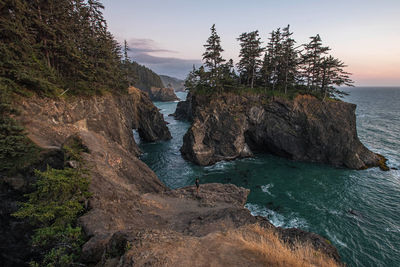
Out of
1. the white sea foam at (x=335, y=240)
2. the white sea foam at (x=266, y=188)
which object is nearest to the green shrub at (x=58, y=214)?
the white sea foam at (x=335, y=240)

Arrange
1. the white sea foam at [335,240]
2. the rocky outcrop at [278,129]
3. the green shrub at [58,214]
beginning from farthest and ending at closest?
1. the rocky outcrop at [278,129]
2. the white sea foam at [335,240]
3. the green shrub at [58,214]

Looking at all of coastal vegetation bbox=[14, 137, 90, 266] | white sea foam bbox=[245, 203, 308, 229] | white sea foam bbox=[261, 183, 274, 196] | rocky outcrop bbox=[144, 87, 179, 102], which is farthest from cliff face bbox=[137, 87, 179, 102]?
coastal vegetation bbox=[14, 137, 90, 266]

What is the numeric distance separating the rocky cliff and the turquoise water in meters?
8.95

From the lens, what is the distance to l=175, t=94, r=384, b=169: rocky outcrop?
3516cm

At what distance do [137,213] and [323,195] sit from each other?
86.9 feet

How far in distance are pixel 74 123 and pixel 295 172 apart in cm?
3686

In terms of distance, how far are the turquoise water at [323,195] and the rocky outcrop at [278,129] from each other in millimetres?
2535

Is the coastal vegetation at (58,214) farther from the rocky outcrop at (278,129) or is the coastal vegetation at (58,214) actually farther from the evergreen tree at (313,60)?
the evergreen tree at (313,60)

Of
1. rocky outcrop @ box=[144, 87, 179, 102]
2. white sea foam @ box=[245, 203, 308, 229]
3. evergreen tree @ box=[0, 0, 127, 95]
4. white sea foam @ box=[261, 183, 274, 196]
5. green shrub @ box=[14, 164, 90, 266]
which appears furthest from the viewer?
rocky outcrop @ box=[144, 87, 179, 102]

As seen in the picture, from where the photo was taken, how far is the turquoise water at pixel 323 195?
1736 cm

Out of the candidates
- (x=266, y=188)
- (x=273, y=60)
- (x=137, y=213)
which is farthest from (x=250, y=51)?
(x=137, y=213)

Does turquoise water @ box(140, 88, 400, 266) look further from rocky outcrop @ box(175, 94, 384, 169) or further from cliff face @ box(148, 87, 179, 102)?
cliff face @ box(148, 87, 179, 102)

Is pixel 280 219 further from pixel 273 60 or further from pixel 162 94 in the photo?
pixel 162 94

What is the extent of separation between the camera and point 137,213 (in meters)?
12.1
